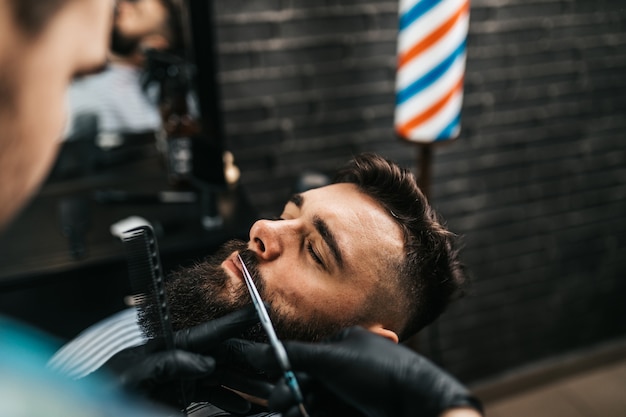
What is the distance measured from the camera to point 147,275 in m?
0.66

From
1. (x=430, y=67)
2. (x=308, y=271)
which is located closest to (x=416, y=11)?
(x=430, y=67)

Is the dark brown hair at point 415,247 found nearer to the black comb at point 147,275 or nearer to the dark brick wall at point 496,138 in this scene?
the black comb at point 147,275

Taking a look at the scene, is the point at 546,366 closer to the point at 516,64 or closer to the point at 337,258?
the point at 516,64

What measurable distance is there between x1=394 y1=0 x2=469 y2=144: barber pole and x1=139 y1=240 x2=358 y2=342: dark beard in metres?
1.12

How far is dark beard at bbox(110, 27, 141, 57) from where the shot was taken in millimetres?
1889

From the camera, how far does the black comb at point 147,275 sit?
2.08ft

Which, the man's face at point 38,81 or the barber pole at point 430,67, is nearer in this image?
the man's face at point 38,81

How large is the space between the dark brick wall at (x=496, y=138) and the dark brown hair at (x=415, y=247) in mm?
1157

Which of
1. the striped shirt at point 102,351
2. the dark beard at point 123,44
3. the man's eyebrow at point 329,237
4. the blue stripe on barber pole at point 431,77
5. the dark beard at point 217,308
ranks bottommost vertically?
the striped shirt at point 102,351

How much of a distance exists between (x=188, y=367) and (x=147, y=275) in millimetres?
142

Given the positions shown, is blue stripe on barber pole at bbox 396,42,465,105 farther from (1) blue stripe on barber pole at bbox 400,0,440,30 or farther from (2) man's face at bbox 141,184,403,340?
(2) man's face at bbox 141,184,403,340

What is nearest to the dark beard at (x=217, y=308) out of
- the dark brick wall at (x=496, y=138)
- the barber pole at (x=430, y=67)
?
the barber pole at (x=430, y=67)

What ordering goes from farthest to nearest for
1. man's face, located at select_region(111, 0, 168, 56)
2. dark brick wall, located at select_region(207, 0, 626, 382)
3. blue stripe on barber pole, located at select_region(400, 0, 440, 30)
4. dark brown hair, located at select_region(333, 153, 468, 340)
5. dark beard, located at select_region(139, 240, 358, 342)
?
dark brick wall, located at select_region(207, 0, 626, 382) → man's face, located at select_region(111, 0, 168, 56) → blue stripe on barber pole, located at select_region(400, 0, 440, 30) → dark brown hair, located at select_region(333, 153, 468, 340) → dark beard, located at select_region(139, 240, 358, 342)

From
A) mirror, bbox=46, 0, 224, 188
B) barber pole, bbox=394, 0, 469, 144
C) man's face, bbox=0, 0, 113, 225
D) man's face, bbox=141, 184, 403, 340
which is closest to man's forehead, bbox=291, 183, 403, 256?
man's face, bbox=141, 184, 403, 340
